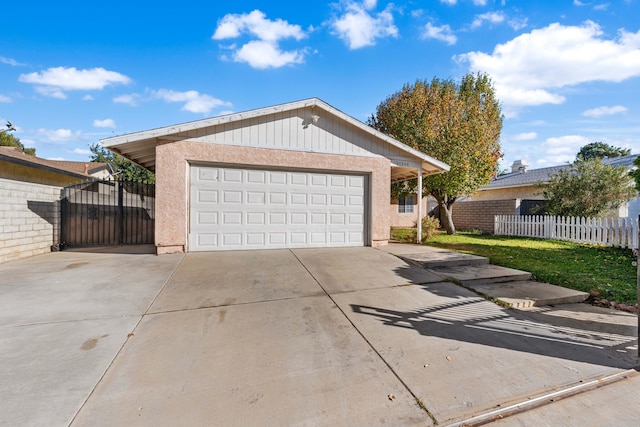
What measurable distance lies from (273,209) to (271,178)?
92 cm

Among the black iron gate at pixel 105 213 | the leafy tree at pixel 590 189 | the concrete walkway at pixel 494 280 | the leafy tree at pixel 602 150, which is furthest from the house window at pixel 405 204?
the leafy tree at pixel 602 150

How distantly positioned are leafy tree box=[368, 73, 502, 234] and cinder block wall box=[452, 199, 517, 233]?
1.76m

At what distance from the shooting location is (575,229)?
10461mm

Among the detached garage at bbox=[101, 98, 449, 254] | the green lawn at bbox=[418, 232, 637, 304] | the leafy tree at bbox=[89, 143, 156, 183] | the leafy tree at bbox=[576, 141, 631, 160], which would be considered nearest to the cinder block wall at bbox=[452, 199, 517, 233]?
the green lawn at bbox=[418, 232, 637, 304]

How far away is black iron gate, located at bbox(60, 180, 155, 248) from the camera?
8.62 m

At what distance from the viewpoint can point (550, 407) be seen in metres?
2.13

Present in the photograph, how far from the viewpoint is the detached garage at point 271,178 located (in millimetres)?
7352

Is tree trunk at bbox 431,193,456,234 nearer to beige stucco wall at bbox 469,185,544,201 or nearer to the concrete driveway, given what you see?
beige stucco wall at bbox 469,185,544,201

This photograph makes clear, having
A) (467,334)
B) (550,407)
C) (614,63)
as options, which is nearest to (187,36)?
(467,334)

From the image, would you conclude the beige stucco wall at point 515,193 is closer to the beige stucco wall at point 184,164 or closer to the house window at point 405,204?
the house window at point 405,204

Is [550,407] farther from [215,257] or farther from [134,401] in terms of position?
[215,257]

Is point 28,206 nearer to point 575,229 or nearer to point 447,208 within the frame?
point 447,208

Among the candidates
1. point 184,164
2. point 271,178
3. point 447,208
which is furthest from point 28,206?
point 447,208

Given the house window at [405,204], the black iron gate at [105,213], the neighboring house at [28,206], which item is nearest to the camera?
the neighboring house at [28,206]
